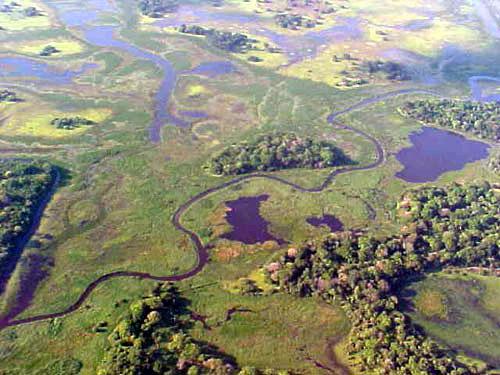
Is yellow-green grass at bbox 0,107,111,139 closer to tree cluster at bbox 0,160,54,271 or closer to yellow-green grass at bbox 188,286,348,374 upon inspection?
tree cluster at bbox 0,160,54,271

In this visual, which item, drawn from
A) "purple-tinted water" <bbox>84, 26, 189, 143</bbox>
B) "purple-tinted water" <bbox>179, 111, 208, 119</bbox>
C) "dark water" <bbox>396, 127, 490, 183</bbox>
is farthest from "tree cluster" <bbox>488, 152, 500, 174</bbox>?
"purple-tinted water" <bbox>84, 26, 189, 143</bbox>

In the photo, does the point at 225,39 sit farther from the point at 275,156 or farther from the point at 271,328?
the point at 271,328

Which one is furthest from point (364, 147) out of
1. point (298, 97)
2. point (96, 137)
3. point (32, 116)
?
point (32, 116)

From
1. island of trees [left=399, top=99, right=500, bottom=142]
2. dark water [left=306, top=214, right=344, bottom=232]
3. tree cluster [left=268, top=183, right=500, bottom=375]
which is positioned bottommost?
dark water [left=306, top=214, right=344, bottom=232]

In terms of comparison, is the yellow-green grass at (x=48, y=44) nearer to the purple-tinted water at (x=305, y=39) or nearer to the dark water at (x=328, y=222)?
the purple-tinted water at (x=305, y=39)

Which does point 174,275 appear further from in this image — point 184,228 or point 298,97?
point 298,97

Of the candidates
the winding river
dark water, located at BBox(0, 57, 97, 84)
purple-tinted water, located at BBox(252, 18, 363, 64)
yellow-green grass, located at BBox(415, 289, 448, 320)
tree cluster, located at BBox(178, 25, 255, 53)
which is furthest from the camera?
purple-tinted water, located at BBox(252, 18, 363, 64)

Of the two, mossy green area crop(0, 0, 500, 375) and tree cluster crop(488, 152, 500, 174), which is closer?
mossy green area crop(0, 0, 500, 375)

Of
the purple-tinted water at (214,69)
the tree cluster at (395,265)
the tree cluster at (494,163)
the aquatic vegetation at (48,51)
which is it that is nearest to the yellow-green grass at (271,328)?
the tree cluster at (395,265)
